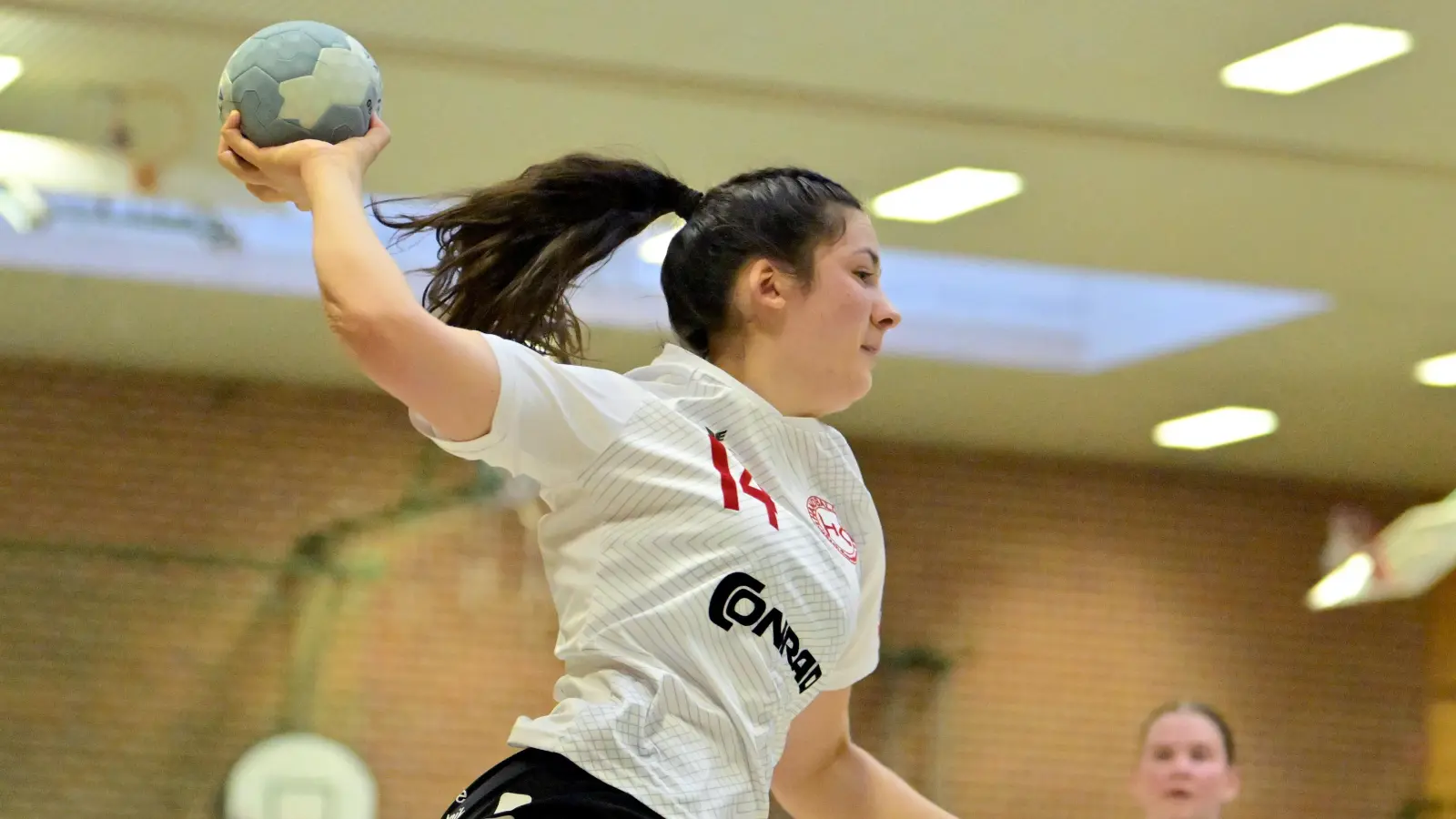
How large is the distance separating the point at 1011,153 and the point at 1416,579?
1.88 meters

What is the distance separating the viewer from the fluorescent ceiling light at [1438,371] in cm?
466

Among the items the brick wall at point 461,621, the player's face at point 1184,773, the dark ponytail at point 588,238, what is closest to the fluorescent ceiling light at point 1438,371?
→ the brick wall at point 461,621

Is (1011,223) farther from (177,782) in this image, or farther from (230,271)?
(177,782)

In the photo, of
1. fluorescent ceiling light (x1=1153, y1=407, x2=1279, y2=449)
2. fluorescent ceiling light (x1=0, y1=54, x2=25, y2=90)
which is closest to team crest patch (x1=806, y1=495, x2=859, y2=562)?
fluorescent ceiling light (x1=0, y1=54, x2=25, y2=90)

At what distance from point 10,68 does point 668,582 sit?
108 inches

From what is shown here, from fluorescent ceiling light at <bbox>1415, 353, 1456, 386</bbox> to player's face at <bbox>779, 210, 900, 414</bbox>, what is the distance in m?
3.77

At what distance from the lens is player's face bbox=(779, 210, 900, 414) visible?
133 cm

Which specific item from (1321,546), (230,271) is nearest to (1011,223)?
(230,271)

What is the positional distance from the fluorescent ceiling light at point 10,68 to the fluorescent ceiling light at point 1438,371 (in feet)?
12.1

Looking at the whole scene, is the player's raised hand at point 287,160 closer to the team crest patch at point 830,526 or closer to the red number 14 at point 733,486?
the red number 14 at point 733,486

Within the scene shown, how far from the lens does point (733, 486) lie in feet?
3.93

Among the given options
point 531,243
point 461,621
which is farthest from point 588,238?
point 461,621

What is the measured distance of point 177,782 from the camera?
186 inches

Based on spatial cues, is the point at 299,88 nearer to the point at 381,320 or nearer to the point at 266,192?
the point at 266,192
